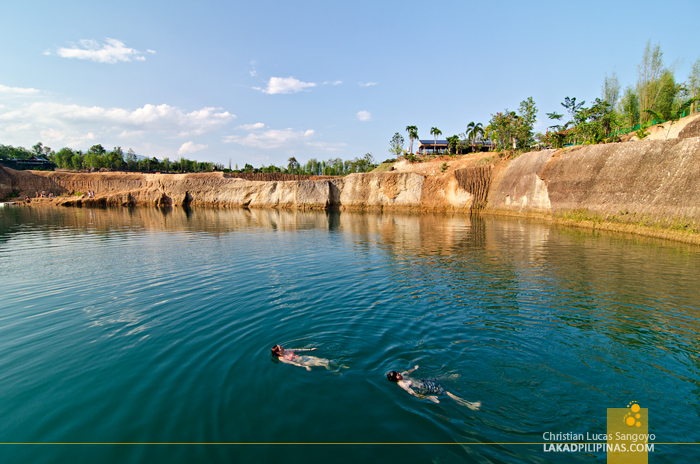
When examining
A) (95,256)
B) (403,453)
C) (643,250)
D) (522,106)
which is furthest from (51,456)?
(522,106)

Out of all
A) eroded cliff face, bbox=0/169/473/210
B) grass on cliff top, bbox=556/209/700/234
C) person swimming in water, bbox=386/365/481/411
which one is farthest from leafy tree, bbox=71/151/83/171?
person swimming in water, bbox=386/365/481/411

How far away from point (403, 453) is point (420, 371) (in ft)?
6.98

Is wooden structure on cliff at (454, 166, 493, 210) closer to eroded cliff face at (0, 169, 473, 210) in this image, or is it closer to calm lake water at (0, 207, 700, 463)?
eroded cliff face at (0, 169, 473, 210)

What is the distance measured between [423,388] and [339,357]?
203 cm

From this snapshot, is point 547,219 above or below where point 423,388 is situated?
above

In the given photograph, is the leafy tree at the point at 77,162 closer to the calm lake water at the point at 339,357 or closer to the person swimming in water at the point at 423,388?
the calm lake water at the point at 339,357

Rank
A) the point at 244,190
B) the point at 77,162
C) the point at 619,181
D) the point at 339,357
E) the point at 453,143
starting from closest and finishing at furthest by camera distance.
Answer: the point at 339,357 → the point at 619,181 → the point at 244,190 → the point at 453,143 → the point at 77,162

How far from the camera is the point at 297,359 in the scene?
23.2 ft

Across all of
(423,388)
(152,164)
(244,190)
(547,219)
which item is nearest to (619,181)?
(547,219)

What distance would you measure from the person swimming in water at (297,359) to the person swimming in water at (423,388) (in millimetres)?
1486

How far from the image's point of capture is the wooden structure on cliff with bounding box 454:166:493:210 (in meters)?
49.9

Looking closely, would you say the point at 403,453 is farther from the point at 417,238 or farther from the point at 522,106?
the point at 522,106

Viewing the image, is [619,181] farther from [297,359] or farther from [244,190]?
[244,190]

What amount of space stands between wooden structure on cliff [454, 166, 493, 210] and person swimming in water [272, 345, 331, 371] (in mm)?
47861
